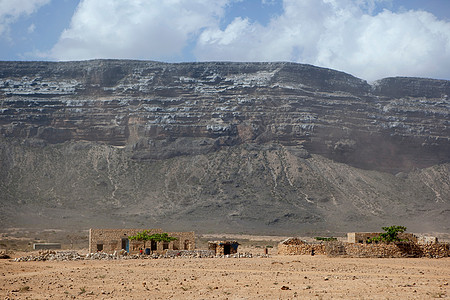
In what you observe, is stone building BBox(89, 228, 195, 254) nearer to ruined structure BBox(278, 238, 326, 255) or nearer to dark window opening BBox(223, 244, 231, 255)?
dark window opening BBox(223, 244, 231, 255)

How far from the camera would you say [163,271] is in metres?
29.9

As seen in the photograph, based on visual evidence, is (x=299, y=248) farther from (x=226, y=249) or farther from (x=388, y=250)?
(x=388, y=250)

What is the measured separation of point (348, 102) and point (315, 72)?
8.39m

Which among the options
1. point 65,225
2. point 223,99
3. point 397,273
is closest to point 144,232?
point 397,273

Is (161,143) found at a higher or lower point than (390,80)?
lower

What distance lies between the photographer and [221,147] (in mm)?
110625

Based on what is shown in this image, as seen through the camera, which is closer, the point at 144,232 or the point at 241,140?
the point at 144,232

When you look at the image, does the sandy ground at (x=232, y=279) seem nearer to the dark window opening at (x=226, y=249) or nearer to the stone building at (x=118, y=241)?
the dark window opening at (x=226, y=249)

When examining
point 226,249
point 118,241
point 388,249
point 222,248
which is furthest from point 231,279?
point 118,241

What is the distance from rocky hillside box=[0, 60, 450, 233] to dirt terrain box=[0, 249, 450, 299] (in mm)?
53165

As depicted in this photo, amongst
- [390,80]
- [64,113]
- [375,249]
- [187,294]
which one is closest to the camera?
[187,294]

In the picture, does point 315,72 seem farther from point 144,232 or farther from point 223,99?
point 144,232

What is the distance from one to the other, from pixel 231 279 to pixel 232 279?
0.04m

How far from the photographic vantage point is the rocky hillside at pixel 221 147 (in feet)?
306
